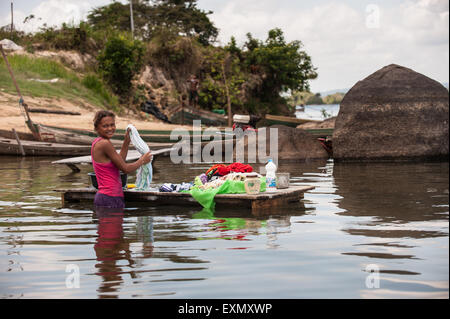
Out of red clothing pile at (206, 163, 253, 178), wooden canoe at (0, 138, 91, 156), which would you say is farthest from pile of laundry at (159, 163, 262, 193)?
wooden canoe at (0, 138, 91, 156)

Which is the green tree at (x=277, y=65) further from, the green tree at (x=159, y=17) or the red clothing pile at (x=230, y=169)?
the red clothing pile at (x=230, y=169)

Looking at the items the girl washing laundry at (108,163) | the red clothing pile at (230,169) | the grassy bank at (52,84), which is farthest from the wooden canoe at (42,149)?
the girl washing laundry at (108,163)

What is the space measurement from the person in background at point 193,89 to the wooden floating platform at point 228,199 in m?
21.4

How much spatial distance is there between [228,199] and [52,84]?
19272 mm

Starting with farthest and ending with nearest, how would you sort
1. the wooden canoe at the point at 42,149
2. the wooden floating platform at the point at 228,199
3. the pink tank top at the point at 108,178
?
the wooden canoe at the point at 42,149 → the pink tank top at the point at 108,178 → the wooden floating platform at the point at 228,199

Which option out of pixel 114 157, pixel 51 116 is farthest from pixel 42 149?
pixel 114 157

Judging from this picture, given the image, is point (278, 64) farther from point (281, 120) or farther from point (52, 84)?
point (52, 84)

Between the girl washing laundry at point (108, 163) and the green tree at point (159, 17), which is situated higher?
the green tree at point (159, 17)

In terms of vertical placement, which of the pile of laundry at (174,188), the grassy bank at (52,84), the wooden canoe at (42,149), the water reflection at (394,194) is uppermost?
the grassy bank at (52,84)

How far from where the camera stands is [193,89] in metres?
29.8

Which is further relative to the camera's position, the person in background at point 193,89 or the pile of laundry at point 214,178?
the person in background at point 193,89

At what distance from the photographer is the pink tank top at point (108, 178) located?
744cm

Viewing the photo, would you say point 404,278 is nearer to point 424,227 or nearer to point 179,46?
point 424,227
